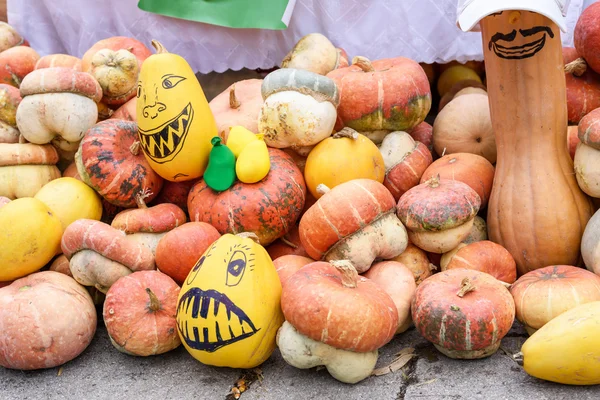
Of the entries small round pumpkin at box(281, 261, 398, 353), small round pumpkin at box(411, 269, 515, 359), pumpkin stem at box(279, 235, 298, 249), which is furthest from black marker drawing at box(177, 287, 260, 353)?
pumpkin stem at box(279, 235, 298, 249)

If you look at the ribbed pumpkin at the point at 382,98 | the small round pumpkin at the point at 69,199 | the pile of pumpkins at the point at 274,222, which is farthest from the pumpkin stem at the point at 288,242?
the small round pumpkin at the point at 69,199

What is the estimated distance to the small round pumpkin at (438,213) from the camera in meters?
2.82

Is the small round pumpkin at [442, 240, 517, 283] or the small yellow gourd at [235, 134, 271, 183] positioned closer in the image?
the small round pumpkin at [442, 240, 517, 283]

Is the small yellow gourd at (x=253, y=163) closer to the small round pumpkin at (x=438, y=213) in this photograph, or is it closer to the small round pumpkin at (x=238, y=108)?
the small round pumpkin at (x=238, y=108)

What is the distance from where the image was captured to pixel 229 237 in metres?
2.63

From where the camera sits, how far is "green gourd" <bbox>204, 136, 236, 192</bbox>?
3070 mm

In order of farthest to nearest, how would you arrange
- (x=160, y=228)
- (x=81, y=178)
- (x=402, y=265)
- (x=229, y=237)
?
(x=81, y=178), (x=160, y=228), (x=402, y=265), (x=229, y=237)

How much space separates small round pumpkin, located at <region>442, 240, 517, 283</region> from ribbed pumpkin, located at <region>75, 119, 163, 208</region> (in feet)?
5.01

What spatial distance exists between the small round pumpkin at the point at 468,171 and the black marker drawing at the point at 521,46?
566 mm

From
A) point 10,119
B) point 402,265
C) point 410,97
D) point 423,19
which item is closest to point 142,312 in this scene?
point 402,265

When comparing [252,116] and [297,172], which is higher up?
[252,116]

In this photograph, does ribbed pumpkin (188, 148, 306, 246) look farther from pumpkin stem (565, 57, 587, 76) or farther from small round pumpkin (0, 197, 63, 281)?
pumpkin stem (565, 57, 587, 76)

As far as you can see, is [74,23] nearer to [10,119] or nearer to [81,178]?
[10,119]

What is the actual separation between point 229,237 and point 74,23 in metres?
2.55
